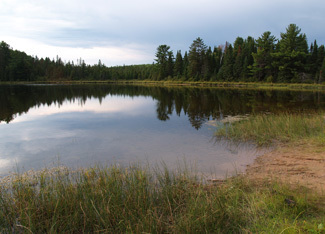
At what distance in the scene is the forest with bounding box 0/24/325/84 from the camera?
4731 centimetres

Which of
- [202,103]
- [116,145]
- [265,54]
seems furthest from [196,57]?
[116,145]

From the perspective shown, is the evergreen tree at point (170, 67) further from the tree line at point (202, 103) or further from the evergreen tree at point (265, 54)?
the tree line at point (202, 103)

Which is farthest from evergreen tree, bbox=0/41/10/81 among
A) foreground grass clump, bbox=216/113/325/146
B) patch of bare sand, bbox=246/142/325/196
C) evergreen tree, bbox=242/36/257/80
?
patch of bare sand, bbox=246/142/325/196

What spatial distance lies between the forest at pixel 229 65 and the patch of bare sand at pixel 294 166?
146ft

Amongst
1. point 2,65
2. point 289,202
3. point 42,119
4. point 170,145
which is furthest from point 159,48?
point 289,202

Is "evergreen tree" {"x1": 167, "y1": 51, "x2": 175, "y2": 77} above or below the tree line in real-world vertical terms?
above

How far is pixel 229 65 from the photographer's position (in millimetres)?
57812

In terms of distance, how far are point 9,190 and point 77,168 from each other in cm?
185

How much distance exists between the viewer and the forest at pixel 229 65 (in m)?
47.3

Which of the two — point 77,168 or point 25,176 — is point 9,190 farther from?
point 77,168

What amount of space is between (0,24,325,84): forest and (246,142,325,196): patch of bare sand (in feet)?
146

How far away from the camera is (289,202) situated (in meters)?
3.71

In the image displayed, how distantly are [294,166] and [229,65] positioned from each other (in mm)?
55332

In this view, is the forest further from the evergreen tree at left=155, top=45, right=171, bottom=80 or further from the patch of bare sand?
the patch of bare sand
